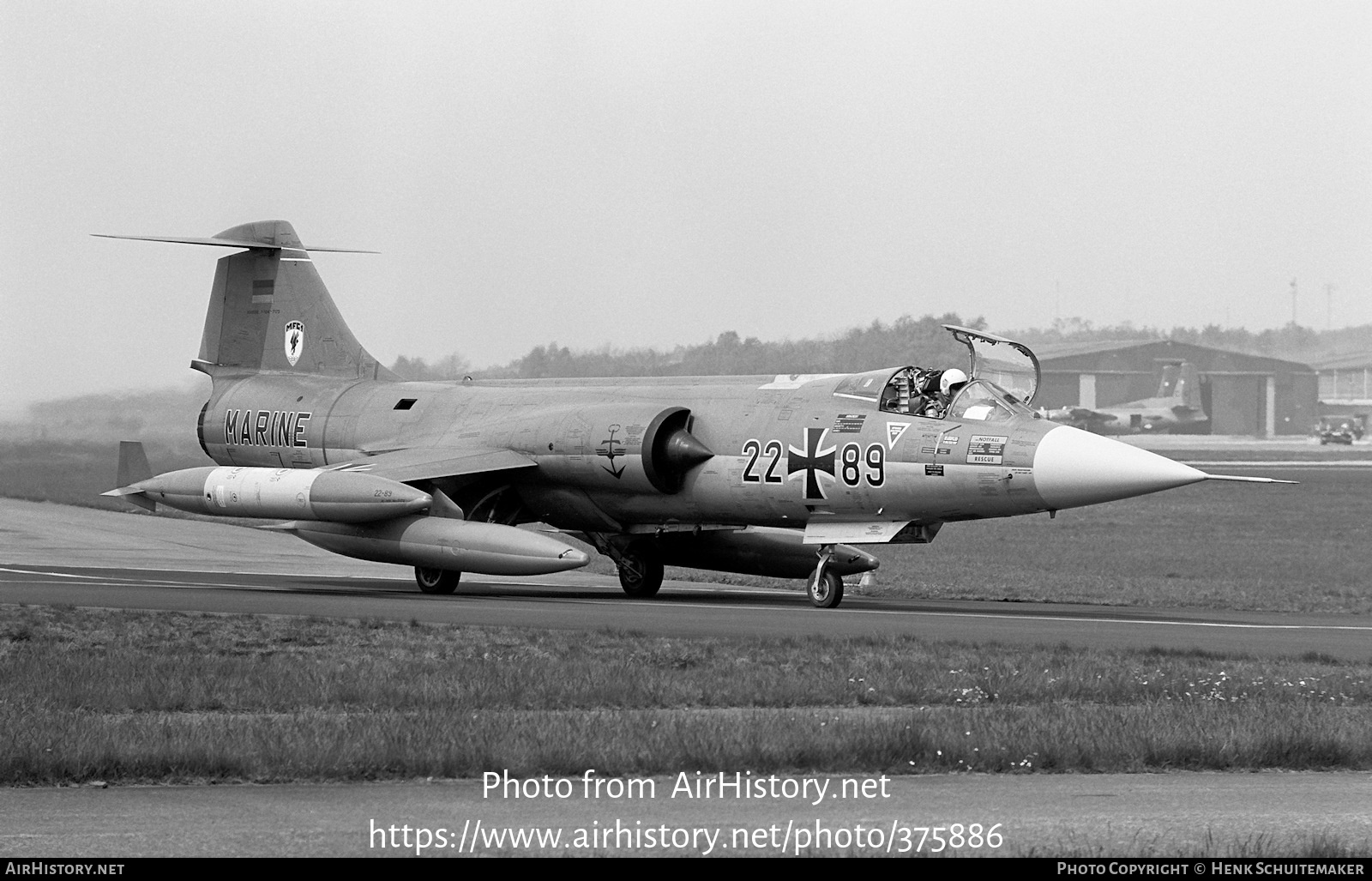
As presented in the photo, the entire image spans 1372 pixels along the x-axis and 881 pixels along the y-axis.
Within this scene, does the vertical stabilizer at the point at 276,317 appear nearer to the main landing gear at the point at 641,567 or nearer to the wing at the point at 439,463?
the wing at the point at 439,463

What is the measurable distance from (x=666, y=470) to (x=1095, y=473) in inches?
208

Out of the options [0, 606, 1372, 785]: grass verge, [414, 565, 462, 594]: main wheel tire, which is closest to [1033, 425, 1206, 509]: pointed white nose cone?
[0, 606, 1372, 785]: grass verge

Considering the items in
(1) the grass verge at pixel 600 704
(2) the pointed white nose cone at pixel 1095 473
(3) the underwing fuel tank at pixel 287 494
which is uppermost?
(2) the pointed white nose cone at pixel 1095 473

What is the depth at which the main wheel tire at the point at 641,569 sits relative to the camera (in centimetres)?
2195

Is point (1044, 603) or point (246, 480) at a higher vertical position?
point (246, 480)

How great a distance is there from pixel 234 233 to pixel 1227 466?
46496 millimetres

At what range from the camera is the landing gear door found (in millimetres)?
19969

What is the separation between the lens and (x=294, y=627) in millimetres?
15133

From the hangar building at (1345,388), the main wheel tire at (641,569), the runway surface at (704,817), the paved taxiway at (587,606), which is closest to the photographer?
the runway surface at (704,817)

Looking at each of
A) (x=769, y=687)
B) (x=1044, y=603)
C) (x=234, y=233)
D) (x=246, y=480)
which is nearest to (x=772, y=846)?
(x=769, y=687)

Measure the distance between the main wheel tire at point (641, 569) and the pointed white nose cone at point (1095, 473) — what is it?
19.0 feet

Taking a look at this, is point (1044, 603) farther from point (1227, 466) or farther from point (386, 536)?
point (1227, 466)

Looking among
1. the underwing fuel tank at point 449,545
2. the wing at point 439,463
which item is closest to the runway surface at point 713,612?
the underwing fuel tank at point 449,545

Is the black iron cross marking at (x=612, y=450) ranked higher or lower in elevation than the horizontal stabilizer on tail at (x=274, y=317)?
lower
